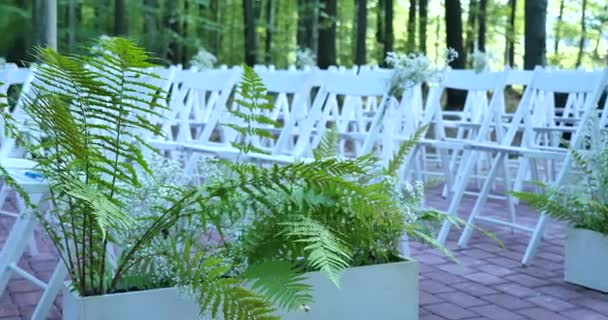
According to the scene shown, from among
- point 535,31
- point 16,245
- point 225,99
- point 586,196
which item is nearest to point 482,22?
point 535,31

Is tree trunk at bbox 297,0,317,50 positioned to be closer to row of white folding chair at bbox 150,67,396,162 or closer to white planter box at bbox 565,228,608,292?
row of white folding chair at bbox 150,67,396,162

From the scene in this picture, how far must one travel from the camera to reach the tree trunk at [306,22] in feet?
44.0

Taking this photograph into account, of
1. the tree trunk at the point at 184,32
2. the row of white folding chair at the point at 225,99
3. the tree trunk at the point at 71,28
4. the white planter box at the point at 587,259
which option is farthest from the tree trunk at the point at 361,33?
the white planter box at the point at 587,259

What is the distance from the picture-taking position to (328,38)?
12.7 meters

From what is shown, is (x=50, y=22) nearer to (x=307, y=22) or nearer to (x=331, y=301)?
(x=331, y=301)

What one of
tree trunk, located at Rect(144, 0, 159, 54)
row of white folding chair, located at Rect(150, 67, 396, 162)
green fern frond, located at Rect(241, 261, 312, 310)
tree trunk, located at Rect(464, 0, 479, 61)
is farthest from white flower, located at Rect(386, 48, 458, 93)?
tree trunk, located at Rect(464, 0, 479, 61)

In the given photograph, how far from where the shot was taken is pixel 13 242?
268cm

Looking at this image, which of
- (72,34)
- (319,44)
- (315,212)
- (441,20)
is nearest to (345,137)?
(315,212)

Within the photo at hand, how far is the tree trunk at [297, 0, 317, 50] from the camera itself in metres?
13.4

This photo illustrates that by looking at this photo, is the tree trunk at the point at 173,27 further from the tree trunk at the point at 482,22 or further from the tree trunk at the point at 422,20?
the tree trunk at the point at 482,22

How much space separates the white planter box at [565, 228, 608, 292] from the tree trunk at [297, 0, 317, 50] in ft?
32.6

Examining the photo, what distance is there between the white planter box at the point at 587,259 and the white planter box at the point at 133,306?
1828 millimetres

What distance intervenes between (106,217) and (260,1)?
1587 centimetres

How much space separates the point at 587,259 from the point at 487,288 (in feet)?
1.45
